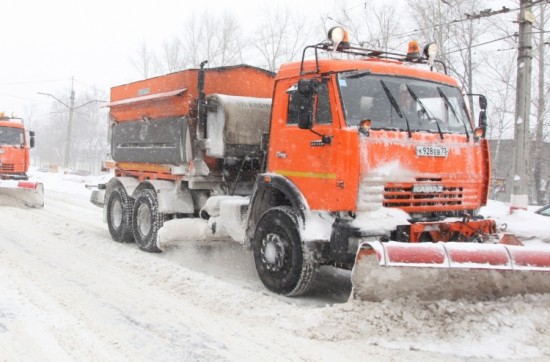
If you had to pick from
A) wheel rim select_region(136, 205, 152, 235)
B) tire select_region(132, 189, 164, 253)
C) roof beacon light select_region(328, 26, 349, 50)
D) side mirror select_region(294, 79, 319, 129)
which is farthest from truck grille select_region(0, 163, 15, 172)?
side mirror select_region(294, 79, 319, 129)

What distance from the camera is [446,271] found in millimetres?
4715

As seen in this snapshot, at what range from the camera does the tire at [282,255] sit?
18.4 ft

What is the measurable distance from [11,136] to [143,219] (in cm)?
1026

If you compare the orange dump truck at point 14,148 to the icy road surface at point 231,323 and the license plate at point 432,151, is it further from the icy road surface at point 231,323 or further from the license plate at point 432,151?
the license plate at point 432,151

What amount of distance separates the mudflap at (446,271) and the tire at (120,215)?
5503 millimetres

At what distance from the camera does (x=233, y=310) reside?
5.30m

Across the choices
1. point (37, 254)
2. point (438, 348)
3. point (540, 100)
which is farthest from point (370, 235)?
point (540, 100)

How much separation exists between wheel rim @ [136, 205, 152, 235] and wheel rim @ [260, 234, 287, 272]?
307 centimetres

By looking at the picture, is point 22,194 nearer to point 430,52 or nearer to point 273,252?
point 273,252

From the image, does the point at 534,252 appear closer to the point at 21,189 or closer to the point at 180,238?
the point at 180,238

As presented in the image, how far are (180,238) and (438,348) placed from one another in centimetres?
429

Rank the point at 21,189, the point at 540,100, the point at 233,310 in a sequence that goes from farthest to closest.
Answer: the point at 540,100 < the point at 21,189 < the point at 233,310

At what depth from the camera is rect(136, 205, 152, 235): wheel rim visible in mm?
8656

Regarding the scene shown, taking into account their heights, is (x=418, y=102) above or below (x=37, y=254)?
above
